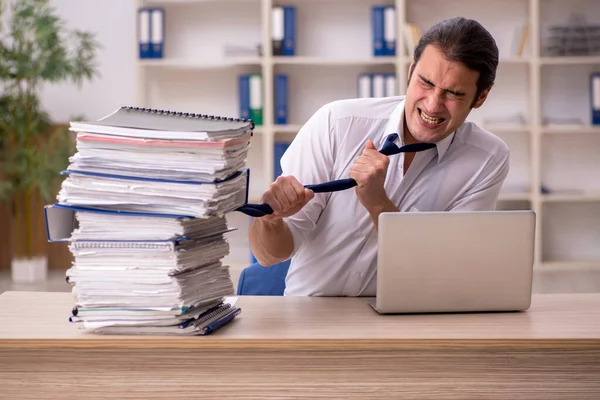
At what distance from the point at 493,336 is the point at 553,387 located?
0.48 ft

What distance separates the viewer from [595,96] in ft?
18.2

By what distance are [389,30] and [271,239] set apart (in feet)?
12.5

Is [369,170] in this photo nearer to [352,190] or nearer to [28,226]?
[352,190]

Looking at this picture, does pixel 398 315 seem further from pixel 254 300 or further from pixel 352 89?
pixel 352 89

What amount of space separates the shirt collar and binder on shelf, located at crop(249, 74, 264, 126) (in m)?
3.48

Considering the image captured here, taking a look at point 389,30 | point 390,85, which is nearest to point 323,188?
point 390,85

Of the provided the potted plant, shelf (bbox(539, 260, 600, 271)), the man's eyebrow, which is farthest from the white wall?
the man's eyebrow

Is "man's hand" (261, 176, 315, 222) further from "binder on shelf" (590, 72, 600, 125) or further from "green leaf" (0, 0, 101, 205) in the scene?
"binder on shelf" (590, 72, 600, 125)

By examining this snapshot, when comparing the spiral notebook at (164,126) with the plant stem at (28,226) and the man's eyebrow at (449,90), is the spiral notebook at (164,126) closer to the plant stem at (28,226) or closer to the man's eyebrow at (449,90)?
the man's eyebrow at (449,90)

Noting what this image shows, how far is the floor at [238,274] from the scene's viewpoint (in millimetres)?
5004

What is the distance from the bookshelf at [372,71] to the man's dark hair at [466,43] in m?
3.69

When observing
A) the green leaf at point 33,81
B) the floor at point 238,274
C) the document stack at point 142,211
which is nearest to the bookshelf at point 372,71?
the floor at point 238,274

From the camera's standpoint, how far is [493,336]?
1.51 m

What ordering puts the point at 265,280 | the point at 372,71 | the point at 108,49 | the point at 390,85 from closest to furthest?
the point at 265,280 → the point at 390,85 → the point at 372,71 → the point at 108,49
